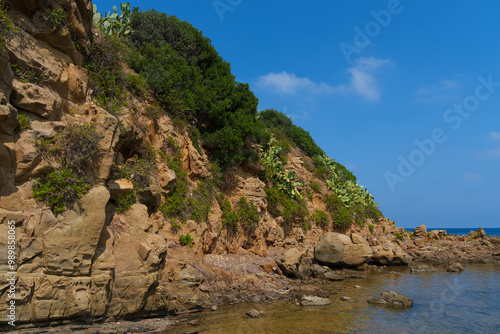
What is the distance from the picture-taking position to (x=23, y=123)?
812 cm

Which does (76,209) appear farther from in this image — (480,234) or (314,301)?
(480,234)

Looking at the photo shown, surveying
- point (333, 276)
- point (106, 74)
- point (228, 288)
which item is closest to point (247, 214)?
point (333, 276)

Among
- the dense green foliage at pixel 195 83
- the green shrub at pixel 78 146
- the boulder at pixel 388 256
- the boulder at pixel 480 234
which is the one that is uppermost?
the dense green foliage at pixel 195 83

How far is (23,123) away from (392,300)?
49.0 ft

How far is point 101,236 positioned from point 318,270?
43.7ft

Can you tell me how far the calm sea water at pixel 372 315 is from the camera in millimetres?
9914

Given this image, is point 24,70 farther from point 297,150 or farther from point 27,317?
point 297,150

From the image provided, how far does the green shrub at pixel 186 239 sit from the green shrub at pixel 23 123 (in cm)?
727

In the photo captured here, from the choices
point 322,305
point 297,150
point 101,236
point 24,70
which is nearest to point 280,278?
point 322,305

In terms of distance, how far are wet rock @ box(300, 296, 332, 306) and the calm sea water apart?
0.32 meters

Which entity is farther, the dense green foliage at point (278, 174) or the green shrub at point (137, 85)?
the dense green foliage at point (278, 174)

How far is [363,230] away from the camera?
30.0 metres

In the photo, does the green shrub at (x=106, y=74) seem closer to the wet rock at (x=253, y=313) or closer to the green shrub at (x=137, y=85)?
the green shrub at (x=137, y=85)

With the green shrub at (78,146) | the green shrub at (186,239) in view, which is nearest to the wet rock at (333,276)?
the green shrub at (186,239)
